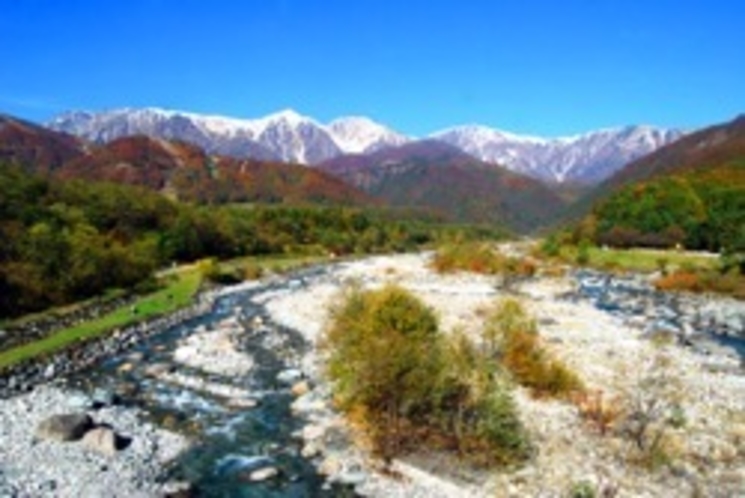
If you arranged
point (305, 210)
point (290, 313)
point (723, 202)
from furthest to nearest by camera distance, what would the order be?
point (305, 210) < point (723, 202) < point (290, 313)

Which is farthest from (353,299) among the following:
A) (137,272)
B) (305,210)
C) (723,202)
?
(305,210)

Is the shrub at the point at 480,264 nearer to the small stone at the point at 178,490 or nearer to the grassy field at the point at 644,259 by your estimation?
the grassy field at the point at 644,259

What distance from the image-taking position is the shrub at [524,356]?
3098 centimetres

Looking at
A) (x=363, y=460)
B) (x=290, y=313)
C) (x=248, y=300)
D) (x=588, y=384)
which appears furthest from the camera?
(x=248, y=300)

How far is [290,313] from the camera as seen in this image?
54.1m

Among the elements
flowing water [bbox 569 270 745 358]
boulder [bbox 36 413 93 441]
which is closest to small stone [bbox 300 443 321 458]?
boulder [bbox 36 413 93 441]

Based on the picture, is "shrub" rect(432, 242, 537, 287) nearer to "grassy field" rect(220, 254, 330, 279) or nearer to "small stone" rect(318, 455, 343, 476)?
"grassy field" rect(220, 254, 330, 279)

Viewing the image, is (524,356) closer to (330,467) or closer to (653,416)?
(653,416)

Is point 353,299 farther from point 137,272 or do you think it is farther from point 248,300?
point 137,272

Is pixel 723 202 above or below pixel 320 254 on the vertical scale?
above

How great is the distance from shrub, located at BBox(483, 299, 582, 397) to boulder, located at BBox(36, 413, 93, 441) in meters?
16.9

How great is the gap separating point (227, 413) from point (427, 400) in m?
8.82

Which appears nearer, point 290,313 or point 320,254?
point 290,313

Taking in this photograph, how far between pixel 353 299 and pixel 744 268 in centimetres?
5687
